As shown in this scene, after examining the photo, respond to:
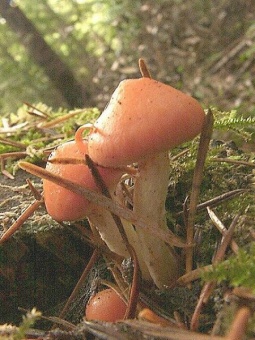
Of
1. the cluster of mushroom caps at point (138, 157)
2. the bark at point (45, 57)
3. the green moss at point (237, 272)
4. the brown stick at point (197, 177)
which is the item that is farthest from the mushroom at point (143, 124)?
the bark at point (45, 57)

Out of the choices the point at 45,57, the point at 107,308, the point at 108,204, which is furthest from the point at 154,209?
the point at 45,57

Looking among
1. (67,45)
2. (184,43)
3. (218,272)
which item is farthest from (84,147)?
(67,45)

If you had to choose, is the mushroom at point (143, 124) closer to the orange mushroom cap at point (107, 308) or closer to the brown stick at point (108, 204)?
the brown stick at point (108, 204)

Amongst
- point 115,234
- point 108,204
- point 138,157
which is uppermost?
point 138,157

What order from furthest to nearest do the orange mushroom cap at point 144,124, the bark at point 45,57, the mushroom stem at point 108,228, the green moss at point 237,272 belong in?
the bark at point 45,57 < the mushroom stem at point 108,228 < the orange mushroom cap at point 144,124 < the green moss at point 237,272

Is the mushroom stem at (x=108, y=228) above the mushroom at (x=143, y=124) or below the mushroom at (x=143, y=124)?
below

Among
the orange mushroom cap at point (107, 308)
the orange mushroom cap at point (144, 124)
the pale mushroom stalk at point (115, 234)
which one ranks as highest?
the orange mushroom cap at point (144, 124)

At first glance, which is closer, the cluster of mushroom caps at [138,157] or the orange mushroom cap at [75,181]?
the cluster of mushroom caps at [138,157]

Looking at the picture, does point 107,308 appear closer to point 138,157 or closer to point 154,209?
point 154,209
